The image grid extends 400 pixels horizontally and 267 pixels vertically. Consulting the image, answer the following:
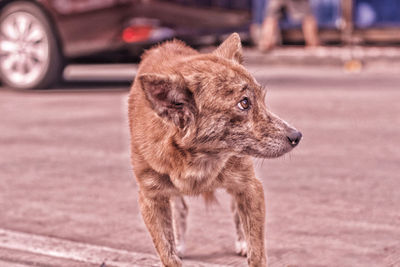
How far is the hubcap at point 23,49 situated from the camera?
11719 mm

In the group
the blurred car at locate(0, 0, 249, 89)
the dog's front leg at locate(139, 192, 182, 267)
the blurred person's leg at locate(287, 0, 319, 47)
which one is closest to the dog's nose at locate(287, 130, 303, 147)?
the dog's front leg at locate(139, 192, 182, 267)

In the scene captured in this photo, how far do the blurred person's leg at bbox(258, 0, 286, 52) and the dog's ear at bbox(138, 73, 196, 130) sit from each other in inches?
524

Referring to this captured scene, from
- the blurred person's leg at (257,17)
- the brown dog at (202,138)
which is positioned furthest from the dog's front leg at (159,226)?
the blurred person's leg at (257,17)

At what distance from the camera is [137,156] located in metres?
4.15

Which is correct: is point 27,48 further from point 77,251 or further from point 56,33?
point 77,251

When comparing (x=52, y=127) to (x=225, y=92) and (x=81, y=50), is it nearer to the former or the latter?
(x=81, y=50)

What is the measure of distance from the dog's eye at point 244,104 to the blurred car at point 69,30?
25.1 feet

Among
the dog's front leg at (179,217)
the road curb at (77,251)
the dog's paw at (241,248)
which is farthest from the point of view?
the dog's front leg at (179,217)

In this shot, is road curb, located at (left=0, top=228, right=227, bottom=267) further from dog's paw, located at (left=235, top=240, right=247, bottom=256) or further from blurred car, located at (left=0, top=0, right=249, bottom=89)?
blurred car, located at (left=0, top=0, right=249, bottom=89)

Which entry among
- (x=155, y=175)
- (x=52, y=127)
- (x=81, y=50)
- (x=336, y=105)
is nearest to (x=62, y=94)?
(x=81, y=50)

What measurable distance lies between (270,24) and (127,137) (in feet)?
30.5

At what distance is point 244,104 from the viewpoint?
12.8 feet

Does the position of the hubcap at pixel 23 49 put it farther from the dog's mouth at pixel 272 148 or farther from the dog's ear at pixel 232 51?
the dog's mouth at pixel 272 148

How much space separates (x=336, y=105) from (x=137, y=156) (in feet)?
22.1
